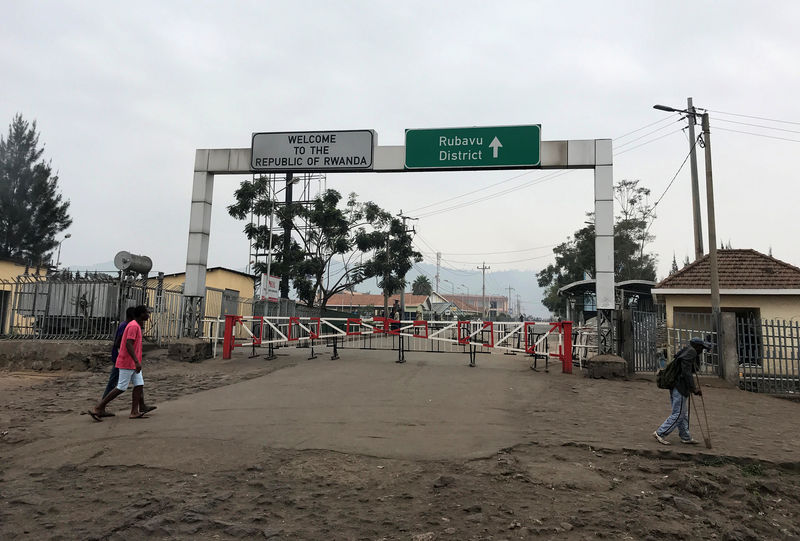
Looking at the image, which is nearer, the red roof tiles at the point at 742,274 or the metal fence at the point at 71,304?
the metal fence at the point at 71,304

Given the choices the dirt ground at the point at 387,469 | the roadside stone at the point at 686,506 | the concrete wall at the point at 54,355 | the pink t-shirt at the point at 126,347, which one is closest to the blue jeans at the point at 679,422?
the dirt ground at the point at 387,469

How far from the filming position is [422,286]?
89750mm

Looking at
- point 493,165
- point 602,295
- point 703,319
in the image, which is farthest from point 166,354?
point 703,319

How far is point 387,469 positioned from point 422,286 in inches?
3336

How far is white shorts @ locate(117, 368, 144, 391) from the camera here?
23.5ft

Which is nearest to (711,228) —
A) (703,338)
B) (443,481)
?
(703,338)

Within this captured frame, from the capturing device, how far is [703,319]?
51.3 ft

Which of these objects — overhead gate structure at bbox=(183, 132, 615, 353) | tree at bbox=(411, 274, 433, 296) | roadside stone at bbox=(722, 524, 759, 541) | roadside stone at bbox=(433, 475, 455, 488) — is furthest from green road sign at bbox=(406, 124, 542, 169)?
tree at bbox=(411, 274, 433, 296)

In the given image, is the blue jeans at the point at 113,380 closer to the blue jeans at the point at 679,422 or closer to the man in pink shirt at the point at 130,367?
the man in pink shirt at the point at 130,367

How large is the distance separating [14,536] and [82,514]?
456 mm

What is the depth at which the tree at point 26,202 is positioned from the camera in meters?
38.5

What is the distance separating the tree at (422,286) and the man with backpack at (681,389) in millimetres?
80044

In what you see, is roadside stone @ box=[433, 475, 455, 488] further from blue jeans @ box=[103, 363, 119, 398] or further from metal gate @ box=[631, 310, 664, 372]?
metal gate @ box=[631, 310, 664, 372]

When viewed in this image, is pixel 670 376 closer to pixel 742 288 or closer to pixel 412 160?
pixel 412 160
